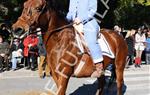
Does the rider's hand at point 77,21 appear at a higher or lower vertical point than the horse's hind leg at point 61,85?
higher

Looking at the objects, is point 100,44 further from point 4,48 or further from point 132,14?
point 132,14

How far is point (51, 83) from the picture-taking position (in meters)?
12.8

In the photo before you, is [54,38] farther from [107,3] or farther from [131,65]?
[107,3]

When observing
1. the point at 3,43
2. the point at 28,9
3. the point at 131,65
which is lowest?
the point at 131,65

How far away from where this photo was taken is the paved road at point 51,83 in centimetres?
1175

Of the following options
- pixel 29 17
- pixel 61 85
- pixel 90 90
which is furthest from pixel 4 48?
pixel 29 17

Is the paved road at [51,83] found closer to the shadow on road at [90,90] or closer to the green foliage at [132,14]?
the shadow on road at [90,90]

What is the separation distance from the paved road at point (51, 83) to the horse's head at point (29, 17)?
159 inches

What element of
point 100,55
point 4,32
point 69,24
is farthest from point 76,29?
point 4,32

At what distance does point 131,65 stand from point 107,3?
3.93 metres

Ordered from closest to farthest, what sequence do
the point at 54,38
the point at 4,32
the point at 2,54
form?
the point at 54,38, the point at 2,54, the point at 4,32

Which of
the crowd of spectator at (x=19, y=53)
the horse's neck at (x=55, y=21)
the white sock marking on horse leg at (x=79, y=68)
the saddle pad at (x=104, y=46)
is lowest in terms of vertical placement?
the crowd of spectator at (x=19, y=53)

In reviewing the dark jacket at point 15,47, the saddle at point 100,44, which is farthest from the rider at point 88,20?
the dark jacket at point 15,47

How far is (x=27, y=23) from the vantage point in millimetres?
7496
